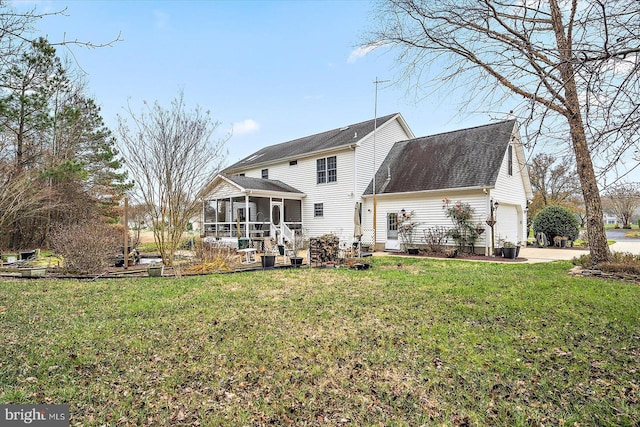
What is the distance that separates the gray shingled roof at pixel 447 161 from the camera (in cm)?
1374

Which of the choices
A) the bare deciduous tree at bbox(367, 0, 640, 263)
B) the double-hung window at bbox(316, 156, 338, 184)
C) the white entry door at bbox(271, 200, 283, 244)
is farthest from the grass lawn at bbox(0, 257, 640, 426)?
the double-hung window at bbox(316, 156, 338, 184)

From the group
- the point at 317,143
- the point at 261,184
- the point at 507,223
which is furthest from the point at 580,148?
the point at 317,143

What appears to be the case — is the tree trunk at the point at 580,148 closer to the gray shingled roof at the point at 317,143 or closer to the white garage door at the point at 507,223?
the white garage door at the point at 507,223

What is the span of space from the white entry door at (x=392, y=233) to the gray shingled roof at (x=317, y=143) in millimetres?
4349

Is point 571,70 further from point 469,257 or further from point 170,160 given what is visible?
point 469,257

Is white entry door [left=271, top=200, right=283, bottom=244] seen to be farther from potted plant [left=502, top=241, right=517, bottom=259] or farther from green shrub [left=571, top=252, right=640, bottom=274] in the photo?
green shrub [left=571, top=252, right=640, bottom=274]

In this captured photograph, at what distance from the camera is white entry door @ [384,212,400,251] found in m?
15.7

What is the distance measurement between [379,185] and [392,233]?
2.63m

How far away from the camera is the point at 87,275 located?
8.22 metres

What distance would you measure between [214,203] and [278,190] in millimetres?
4447

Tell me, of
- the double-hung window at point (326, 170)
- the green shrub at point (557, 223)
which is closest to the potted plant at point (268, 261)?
the double-hung window at point (326, 170)

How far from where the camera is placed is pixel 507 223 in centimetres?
1552

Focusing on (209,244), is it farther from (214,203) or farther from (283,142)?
(283,142)

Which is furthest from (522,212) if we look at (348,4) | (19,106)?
(19,106)
